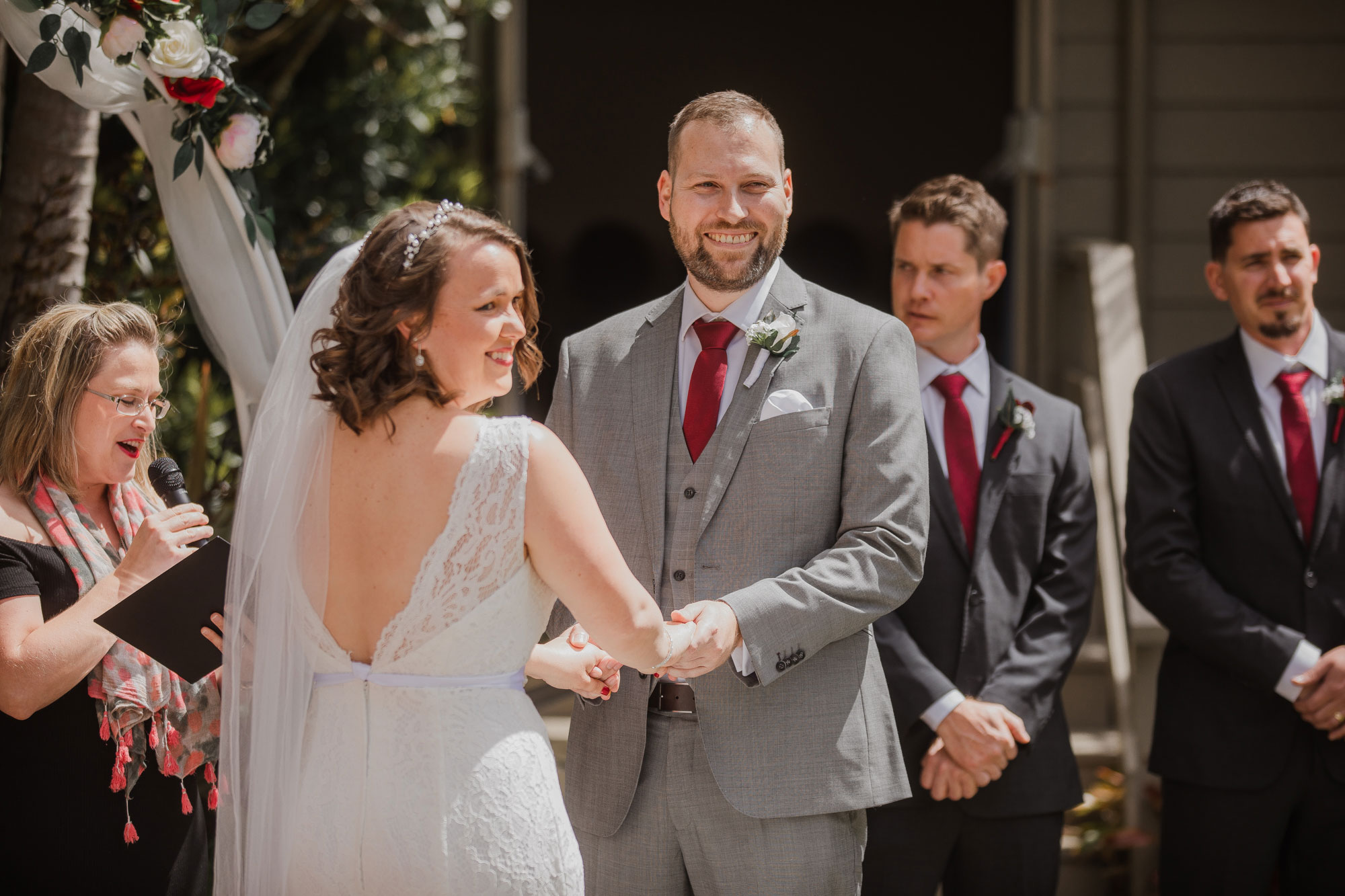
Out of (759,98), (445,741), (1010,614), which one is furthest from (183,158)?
(759,98)

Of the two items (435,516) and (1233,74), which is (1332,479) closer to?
(435,516)

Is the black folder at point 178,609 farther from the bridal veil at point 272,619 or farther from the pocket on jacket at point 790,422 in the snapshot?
the pocket on jacket at point 790,422

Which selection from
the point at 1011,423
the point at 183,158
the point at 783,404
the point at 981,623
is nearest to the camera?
the point at 783,404

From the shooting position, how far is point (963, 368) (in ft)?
10.6

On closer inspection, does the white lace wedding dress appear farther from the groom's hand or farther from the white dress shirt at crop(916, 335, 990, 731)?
the white dress shirt at crop(916, 335, 990, 731)

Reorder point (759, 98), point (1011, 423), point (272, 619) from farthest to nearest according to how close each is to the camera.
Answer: point (759, 98), point (1011, 423), point (272, 619)

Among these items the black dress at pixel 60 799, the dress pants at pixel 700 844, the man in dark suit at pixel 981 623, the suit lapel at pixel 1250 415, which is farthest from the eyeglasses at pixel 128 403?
the suit lapel at pixel 1250 415

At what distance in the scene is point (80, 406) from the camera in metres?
2.43

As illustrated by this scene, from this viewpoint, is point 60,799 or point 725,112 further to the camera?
point 725,112

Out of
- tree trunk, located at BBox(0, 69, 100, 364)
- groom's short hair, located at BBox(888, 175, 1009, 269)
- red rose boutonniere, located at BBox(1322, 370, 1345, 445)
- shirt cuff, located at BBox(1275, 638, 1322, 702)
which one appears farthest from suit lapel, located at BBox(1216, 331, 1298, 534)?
tree trunk, located at BBox(0, 69, 100, 364)

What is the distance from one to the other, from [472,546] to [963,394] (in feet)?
5.41

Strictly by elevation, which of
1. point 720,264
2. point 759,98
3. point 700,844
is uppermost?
point 759,98

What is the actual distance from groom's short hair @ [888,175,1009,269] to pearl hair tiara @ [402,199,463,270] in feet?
5.36

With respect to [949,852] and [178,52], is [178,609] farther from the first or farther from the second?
[949,852]
